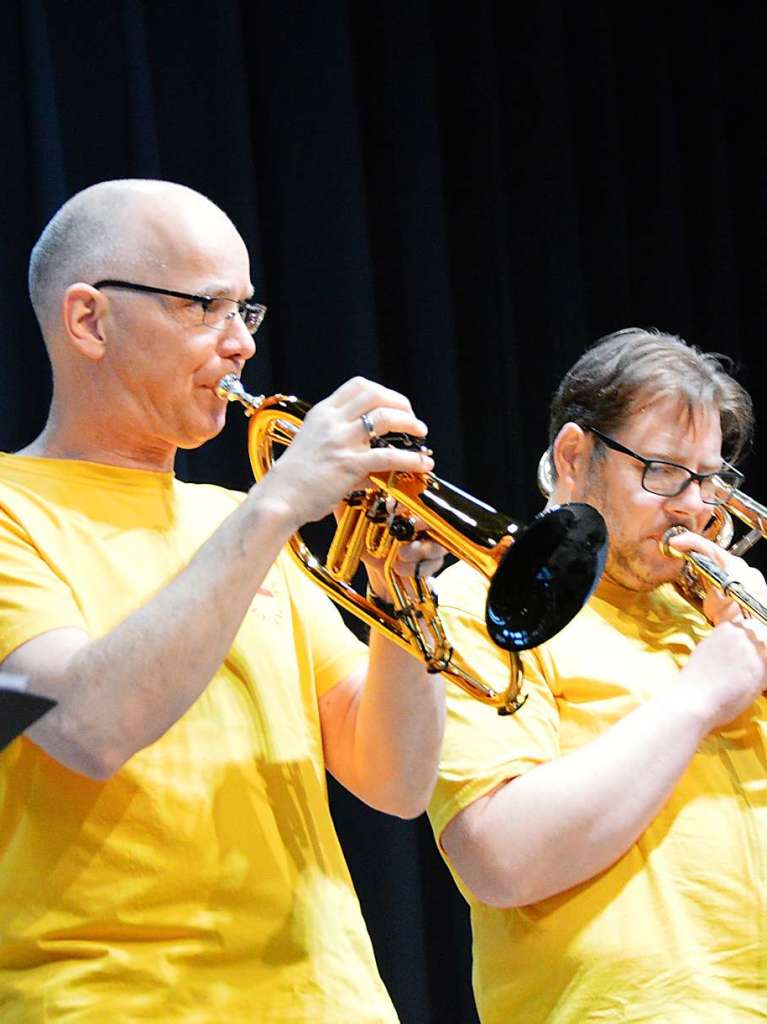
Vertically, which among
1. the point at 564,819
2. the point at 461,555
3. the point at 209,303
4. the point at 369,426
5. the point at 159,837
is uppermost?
the point at 209,303

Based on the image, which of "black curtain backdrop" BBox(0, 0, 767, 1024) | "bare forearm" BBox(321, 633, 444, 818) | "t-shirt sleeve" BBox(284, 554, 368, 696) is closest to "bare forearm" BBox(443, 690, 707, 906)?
"bare forearm" BBox(321, 633, 444, 818)

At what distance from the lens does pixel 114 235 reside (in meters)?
1.75

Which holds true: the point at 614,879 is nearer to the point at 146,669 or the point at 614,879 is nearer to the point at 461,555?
the point at 461,555

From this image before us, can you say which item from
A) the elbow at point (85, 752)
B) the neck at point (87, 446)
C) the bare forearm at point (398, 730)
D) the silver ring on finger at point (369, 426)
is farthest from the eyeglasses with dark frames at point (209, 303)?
the elbow at point (85, 752)

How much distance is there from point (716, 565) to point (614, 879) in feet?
1.55

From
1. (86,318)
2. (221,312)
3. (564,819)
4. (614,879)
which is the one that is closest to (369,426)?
(221,312)

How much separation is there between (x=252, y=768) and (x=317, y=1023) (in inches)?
10.7

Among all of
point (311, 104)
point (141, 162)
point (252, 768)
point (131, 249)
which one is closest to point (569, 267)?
point (311, 104)

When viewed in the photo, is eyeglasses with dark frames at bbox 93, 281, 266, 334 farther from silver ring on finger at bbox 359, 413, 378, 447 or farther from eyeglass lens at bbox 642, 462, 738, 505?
eyeglass lens at bbox 642, 462, 738, 505

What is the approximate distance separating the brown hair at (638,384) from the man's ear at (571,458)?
23 mm

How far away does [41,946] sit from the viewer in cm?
145

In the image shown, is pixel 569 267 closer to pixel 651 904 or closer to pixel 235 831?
pixel 651 904

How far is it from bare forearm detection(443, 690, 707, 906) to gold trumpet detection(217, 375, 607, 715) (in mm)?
143

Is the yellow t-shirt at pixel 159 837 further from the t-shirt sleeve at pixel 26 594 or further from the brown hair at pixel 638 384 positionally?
the brown hair at pixel 638 384
